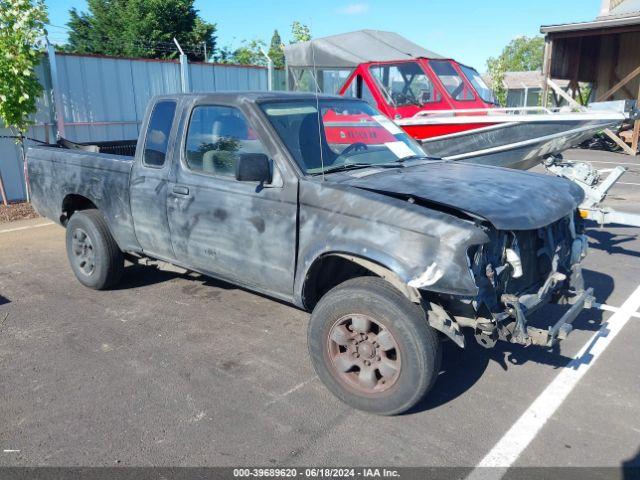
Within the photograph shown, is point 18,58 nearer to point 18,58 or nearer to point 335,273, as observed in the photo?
point 18,58

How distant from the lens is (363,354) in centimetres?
345

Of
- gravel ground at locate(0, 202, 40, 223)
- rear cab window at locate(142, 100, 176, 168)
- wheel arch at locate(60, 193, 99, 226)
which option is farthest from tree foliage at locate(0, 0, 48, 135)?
rear cab window at locate(142, 100, 176, 168)

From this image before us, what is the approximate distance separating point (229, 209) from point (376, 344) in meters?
1.52

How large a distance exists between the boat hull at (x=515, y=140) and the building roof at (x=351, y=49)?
3663 mm

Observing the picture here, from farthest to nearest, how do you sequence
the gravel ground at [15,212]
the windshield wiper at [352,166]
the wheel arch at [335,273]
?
the gravel ground at [15,212] → the windshield wiper at [352,166] → the wheel arch at [335,273]

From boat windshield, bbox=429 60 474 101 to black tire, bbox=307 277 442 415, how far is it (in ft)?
24.9

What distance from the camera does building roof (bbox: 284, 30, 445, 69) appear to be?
12.1 metres

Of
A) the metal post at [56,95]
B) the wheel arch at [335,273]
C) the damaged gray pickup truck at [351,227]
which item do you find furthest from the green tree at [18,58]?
the wheel arch at [335,273]

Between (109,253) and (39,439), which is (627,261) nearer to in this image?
(109,253)

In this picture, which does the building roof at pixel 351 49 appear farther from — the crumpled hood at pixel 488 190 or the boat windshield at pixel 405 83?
the crumpled hood at pixel 488 190

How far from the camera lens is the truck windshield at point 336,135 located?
13.1 feet

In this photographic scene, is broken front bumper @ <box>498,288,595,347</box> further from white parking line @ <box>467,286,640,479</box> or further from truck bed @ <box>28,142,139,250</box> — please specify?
truck bed @ <box>28,142,139,250</box>

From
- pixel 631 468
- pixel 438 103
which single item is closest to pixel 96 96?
pixel 438 103

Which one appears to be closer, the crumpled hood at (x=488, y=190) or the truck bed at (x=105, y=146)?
the crumpled hood at (x=488, y=190)
